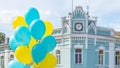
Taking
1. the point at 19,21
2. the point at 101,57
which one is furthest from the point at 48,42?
the point at 101,57

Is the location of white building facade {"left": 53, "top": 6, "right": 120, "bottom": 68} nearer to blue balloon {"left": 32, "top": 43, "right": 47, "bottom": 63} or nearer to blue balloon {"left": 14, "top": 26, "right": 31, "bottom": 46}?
blue balloon {"left": 14, "top": 26, "right": 31, "bottom": 46}

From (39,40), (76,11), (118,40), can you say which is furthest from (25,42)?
(118,40)

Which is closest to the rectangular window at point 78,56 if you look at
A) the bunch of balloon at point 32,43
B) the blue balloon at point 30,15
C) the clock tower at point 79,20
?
the clock tower at point 79,20

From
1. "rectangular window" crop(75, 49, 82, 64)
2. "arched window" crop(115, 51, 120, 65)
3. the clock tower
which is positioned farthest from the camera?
"arched window" crop(115, 51, 120, 65)

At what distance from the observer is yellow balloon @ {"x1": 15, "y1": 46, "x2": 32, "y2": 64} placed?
47.9ft

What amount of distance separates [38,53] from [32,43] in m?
0.53

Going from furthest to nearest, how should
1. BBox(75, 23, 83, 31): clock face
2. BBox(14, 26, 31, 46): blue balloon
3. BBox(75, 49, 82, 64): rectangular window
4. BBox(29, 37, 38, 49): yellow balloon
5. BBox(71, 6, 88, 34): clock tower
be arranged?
BBox(75, 49, 82, 64): rectangular window < BBox(75, 23, 83, 31): clock face < BBox(71, 6, 88, 34): clock tower < BBox(29, 37, 38, 49): yellow balloon < BBox(14, 26, 31, 46): blue balloon

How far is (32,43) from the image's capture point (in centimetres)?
1495

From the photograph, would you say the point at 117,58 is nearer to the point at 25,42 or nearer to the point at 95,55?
the point at 95,55

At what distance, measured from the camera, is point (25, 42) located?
1485 centimetres

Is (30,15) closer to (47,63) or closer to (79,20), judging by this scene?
(47,63)

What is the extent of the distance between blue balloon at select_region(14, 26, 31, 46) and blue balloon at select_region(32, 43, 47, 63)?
1.42ft

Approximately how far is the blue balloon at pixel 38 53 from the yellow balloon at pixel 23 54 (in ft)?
0.65

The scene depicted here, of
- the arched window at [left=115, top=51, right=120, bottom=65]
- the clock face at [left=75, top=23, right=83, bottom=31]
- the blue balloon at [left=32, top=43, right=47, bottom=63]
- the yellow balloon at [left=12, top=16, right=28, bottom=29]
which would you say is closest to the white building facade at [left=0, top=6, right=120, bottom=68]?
the clock face at [left=75, top=23, right=83, bottom=31]
